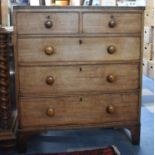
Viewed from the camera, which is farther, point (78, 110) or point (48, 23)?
point (78, 110)

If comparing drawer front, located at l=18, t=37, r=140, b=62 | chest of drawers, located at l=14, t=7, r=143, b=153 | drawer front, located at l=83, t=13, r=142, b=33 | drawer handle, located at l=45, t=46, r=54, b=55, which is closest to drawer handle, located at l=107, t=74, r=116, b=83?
chest of drawers, located at l=14, t=7, r=143, b=153

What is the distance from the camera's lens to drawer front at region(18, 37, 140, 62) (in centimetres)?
160

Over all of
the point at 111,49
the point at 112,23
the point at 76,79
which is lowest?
the point at 76,79

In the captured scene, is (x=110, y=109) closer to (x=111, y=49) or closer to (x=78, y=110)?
(x=78, y=110)

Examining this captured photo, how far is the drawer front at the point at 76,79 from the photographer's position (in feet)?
5.38

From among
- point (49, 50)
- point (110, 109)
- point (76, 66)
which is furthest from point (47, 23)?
point (110, 109)

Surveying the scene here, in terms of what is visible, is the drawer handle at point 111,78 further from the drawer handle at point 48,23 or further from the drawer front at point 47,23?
the drawer handle at point 48,23

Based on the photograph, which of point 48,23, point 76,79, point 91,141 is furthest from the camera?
point 91,141

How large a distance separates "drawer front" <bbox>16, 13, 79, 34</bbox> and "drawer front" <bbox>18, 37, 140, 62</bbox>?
51 mm

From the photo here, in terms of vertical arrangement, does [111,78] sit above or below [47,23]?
below

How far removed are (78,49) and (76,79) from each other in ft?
0.59

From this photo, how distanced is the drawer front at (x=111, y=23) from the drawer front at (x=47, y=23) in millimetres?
70

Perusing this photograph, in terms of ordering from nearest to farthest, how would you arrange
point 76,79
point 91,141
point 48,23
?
point 48,23, point 76,79, point 91,141

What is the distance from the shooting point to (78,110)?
1.72 m
